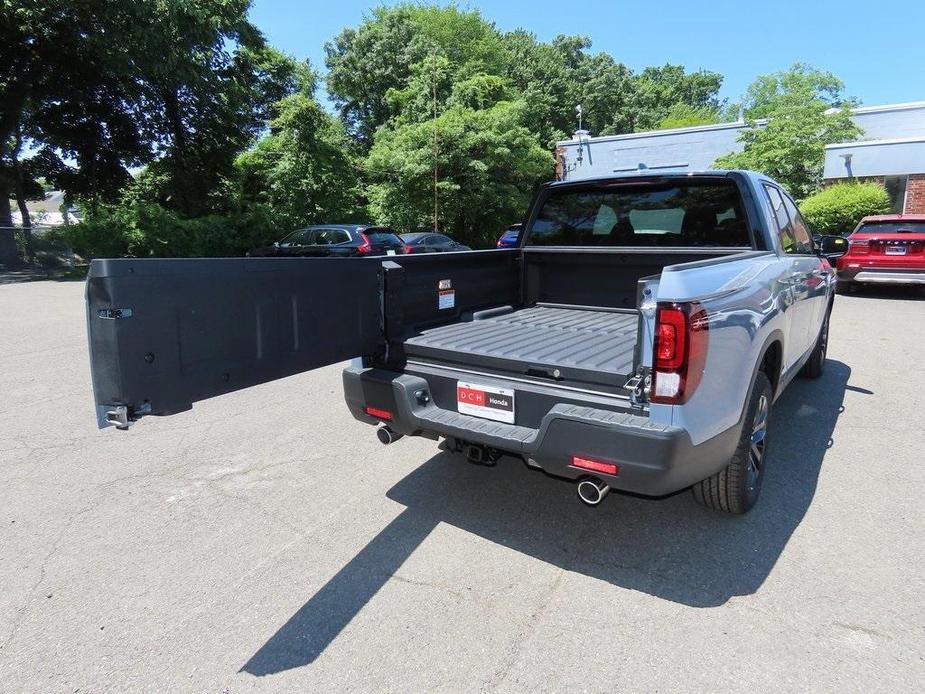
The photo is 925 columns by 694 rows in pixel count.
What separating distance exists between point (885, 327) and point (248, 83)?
25.5 m

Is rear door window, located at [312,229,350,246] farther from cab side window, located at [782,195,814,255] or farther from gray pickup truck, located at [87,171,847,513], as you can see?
cab side window, located at [782,195,814,255]

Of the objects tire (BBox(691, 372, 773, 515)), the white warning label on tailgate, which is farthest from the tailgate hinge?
the white warning label on tailgate

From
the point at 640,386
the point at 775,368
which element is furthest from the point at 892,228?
the point at 640,386

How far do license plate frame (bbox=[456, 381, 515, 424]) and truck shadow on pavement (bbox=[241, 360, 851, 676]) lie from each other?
2.31 ft

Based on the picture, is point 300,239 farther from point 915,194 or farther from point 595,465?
point 915,194

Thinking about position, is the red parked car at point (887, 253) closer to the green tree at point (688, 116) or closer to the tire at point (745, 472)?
the tire at point (745, 472)

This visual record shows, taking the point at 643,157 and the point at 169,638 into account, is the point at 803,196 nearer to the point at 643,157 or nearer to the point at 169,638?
the point at 643,157

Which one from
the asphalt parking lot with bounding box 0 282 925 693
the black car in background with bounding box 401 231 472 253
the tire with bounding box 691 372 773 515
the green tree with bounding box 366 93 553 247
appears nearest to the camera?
the asphalt parking lot with bounding box 0 282 925 693

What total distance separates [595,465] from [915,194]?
79.7 feet

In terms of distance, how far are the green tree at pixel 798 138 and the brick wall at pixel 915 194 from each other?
251 cm

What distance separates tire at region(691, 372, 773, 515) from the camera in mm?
3016

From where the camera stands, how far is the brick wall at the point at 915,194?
20328 millimetres

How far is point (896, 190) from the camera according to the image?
21.2 m

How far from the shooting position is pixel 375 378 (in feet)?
10.7
